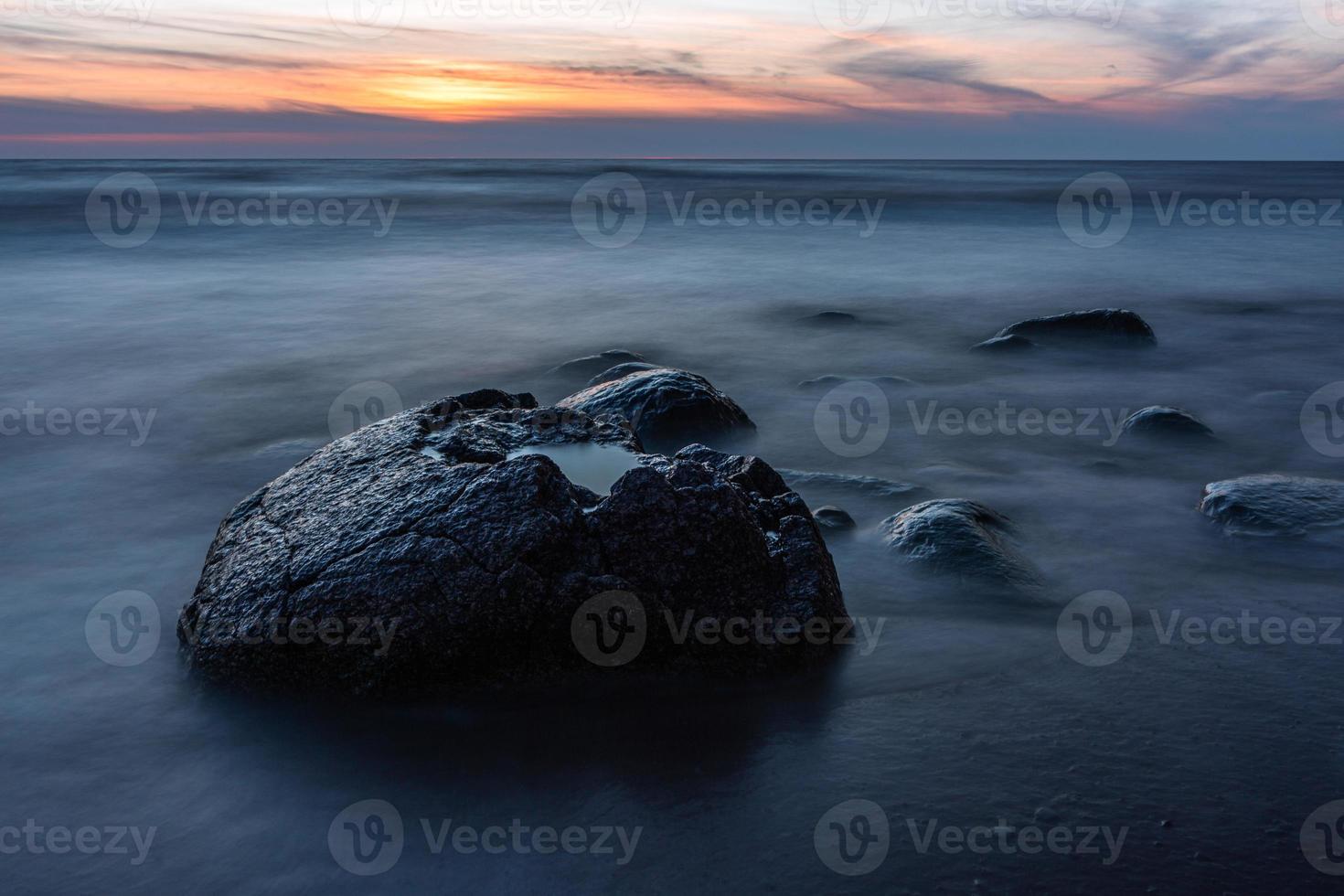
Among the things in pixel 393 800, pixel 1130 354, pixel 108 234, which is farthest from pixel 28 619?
pixel 108 234

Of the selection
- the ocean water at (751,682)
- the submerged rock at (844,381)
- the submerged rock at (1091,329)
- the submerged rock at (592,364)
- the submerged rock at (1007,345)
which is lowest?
the ocean water at (751,682)

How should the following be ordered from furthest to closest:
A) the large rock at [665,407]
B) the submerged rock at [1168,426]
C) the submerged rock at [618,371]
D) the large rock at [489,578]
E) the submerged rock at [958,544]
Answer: the submerged rock at [618,371], the submerged rock at [1168,426], the large rock at [665,407], the submerged rock at [958,544], the large rock at [489,578]

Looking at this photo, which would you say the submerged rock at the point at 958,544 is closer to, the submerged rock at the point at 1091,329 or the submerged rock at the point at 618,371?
the submerged rock at the point at 618,371

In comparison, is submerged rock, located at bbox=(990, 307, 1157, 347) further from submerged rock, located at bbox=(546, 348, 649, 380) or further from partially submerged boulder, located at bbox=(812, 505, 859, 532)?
partially submerged boulder, located at bbox=(812, 505, 859, 532)

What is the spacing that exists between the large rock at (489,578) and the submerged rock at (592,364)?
5871 mm

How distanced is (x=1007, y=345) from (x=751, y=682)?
8.77 m

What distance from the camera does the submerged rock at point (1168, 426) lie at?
8.20 metres

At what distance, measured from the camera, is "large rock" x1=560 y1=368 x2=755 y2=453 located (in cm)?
743

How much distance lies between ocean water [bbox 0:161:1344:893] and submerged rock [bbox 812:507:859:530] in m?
0.13

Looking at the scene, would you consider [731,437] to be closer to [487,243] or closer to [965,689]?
[965,689]

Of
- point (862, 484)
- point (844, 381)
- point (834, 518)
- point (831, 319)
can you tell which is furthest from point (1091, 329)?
point (834, 518)

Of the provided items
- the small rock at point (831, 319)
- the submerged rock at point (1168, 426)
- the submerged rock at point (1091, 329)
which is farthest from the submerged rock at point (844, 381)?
the small rock at point (831, 319)

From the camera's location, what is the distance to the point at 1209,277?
1877 cm

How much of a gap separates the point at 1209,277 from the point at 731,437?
14.7 m
